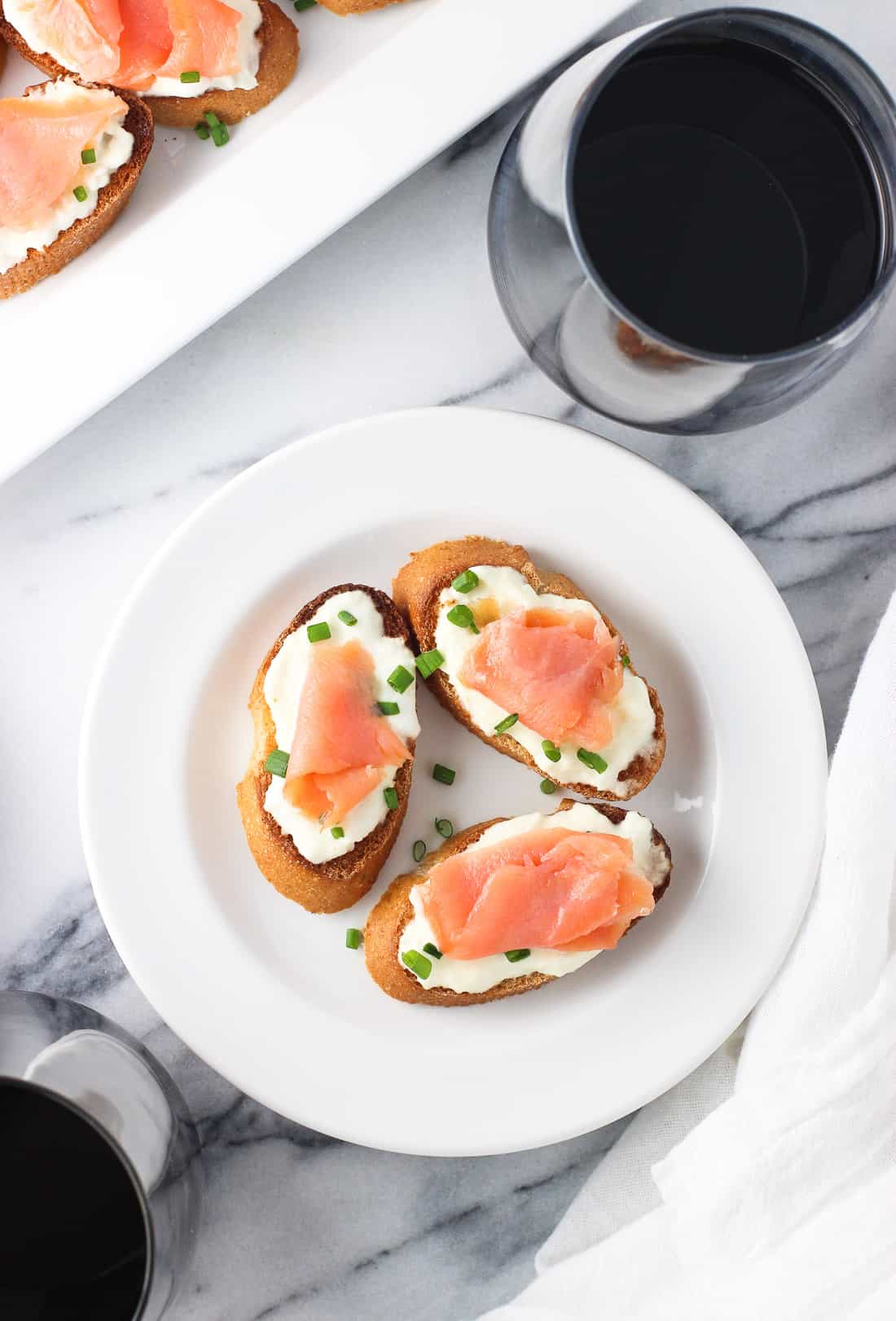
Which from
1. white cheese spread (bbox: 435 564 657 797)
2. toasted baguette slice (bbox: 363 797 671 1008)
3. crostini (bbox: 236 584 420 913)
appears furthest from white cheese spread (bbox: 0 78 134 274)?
toasted baguette slice (bbox: 363 797 671 1008)

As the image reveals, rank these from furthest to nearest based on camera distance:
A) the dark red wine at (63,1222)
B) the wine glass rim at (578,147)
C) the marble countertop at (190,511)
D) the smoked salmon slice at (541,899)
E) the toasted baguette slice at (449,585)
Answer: the marble countertop at (190,511)
the toasted baguette slice at (449,585)
the smoked salmon slice at (541,899)
the dark red wine at (63,1222)
the wine glass rim at (578,147)

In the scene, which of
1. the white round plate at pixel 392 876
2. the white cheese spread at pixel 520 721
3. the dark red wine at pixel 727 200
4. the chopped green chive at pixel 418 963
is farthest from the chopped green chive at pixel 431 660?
the dark red wine at pixel 727 200

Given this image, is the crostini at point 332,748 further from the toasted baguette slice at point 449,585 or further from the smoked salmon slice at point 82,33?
the smoked salmon slice at point 82,33

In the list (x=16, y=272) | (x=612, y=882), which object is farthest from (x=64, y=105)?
(x=612, y=882)

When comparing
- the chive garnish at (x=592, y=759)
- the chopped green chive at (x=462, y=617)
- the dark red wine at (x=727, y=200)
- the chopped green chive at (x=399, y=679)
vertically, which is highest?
the dark red wine at (x=727, y=200)

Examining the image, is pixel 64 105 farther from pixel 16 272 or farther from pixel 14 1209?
pixel 14 1209

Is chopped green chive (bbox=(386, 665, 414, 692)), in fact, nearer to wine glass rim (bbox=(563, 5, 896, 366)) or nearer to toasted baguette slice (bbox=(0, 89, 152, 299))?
wine glass rim (bbox=(563, 5, 896, 366))

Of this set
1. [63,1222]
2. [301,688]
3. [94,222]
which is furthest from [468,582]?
[63,1222]
